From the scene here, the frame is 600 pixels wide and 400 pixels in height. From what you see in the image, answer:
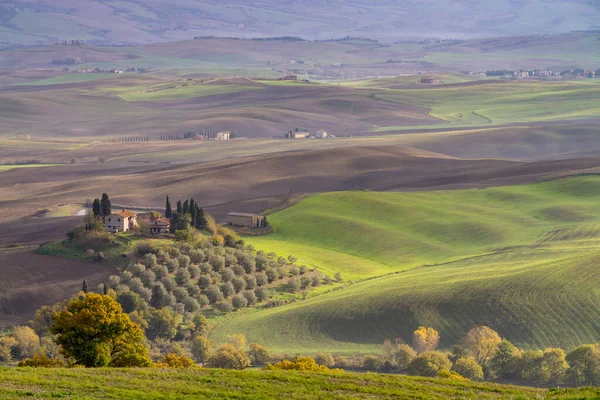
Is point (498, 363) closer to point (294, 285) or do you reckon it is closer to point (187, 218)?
point (294, 285)

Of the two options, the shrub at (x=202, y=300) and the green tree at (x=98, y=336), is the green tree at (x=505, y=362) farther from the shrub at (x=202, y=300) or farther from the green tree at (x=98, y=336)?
the shrub at (x=202, y=300)

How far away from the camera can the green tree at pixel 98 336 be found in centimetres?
3625

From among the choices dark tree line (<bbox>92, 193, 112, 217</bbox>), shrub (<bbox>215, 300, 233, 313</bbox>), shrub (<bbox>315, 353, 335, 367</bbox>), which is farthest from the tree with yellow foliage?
dark tree line (<bbox>92, 193, 112, 217</bbox>)

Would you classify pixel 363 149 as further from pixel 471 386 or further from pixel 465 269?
pixel 471 386

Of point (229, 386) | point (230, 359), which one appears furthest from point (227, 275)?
point (229, 386)

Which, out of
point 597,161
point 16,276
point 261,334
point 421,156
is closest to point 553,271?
point 261,334

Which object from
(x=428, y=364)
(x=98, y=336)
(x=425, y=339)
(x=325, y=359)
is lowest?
(x=425, y=339)

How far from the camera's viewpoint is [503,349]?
48.6m

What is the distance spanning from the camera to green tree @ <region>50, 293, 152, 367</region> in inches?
1427

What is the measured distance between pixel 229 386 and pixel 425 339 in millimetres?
26822

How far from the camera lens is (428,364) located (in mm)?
45969

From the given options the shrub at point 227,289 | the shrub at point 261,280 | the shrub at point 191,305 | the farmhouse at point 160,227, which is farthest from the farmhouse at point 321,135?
the shrub at point 191,305

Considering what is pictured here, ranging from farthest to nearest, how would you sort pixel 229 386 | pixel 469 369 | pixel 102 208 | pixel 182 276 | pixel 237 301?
pixel 102 208 < pixel 182 276 < pixel 237 301 < pixel 469 369 < pixel 229 386

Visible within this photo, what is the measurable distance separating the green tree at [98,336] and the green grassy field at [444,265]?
17455 millimetres
